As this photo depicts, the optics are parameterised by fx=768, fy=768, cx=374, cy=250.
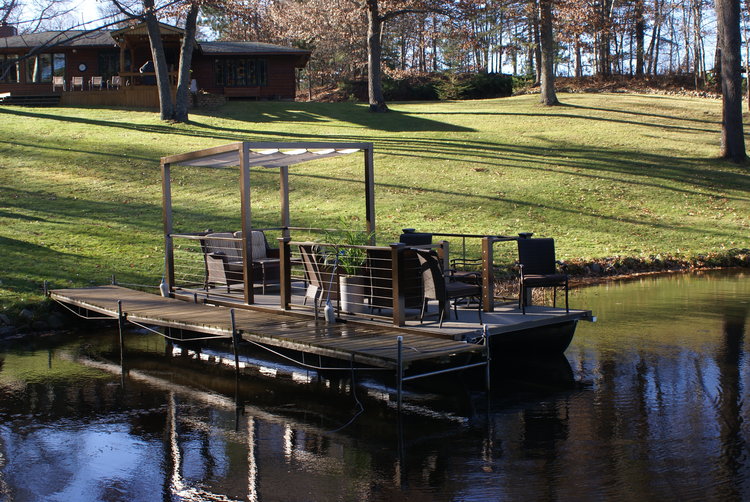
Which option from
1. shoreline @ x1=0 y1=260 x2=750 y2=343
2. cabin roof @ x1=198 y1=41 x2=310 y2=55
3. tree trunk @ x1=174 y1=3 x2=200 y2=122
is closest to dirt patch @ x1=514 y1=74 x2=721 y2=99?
cabin roof @ x1=198 y1=41 x2=310 y2=55

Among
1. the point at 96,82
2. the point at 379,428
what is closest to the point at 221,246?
the point at 379,428

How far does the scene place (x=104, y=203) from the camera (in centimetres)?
1986

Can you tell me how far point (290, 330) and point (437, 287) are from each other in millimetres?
1778

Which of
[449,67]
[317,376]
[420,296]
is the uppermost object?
[449,67]

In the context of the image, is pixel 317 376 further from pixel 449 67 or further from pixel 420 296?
pixel 449 67

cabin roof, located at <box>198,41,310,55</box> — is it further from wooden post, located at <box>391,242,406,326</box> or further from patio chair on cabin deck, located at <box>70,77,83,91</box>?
wooden post, located at <box>391,242,406,326</box>

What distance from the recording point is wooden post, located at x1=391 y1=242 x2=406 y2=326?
848 cm

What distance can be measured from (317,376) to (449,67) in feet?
190

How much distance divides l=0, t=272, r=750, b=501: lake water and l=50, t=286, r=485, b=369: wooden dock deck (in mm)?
623

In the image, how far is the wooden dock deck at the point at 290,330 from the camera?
25.3 feet

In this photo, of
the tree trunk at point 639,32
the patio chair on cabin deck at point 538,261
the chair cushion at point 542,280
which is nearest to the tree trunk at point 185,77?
the patio chair on cabin deck at point 538,261

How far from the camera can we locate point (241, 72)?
137ft

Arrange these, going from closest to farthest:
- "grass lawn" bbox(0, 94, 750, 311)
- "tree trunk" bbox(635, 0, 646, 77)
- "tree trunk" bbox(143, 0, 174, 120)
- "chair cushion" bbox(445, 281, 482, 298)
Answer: "chair cushion" bbox(445, 281, 482, 298) → "grass lawn" bbox(0, 94, 750, 311) → "tree trunk" bbox(143, 0, 174, 120) → "tree trunk" bbox(635, 0, 646, 77)

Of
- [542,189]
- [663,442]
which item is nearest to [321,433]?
[663,442]
